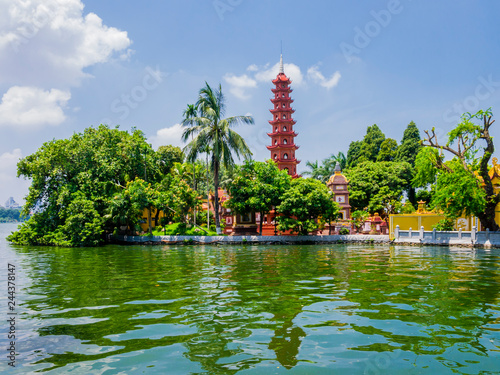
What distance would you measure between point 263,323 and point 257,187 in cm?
2488

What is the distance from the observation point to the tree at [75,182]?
1152 inches

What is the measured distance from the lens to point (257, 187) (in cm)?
3109

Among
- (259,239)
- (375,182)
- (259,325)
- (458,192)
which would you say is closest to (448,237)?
(458,192)

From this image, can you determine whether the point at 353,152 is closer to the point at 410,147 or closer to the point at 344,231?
the point at 410,147

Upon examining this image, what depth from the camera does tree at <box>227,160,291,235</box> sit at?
31.1 meters

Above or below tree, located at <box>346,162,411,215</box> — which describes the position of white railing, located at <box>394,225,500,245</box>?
below

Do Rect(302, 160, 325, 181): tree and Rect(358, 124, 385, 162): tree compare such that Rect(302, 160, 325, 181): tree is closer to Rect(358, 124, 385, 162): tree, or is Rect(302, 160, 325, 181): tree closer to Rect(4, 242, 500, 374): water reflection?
Rect(358, 124, 385, 162): tree

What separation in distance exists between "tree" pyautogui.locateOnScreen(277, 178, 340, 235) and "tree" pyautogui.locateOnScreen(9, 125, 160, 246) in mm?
12593

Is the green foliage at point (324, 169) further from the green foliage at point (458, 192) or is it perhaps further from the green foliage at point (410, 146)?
the green foliage at point (458, 192)

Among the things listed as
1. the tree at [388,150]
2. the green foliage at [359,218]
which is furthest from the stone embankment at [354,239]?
the tree at [388,150]

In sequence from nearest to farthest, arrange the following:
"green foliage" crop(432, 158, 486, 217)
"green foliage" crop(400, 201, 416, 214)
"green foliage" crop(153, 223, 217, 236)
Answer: "green foliage" crop(432, 158, 486, 217), "green foliage" crop(153, 223, 217, 236), "green foliage" crop(400, 201, 416, 214)

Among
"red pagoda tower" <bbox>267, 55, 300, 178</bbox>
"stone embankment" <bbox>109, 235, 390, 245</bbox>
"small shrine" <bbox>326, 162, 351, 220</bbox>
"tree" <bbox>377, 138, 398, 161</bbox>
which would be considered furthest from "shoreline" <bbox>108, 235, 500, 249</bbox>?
"tree" <bbox>377, 138, 398, 161</bbox>

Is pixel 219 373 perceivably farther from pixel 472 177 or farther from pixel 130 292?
pixel 472 177

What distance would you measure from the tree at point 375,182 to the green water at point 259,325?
105ft
